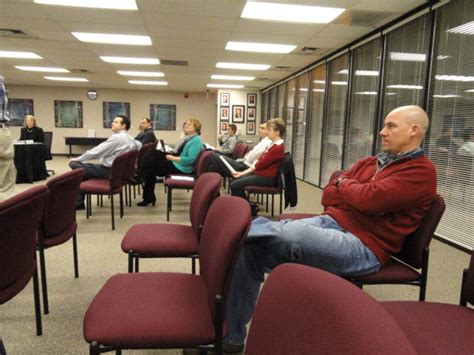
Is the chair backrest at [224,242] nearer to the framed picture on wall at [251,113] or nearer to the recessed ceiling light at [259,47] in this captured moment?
the recessed ceiling light at [259,47]

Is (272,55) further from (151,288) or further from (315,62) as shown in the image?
(151,288)

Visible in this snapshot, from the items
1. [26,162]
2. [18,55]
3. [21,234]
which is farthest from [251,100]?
[21,234]

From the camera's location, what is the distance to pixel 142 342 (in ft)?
3.58

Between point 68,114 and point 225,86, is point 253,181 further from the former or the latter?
point 68,114

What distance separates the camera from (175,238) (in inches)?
78.4

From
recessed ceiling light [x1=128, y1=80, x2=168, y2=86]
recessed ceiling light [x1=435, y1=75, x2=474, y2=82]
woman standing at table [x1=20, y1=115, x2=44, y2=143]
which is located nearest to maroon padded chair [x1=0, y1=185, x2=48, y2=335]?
recessed ceiling light [x1=435, y1=75, x2=474, y2=82]

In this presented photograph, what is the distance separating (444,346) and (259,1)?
12.5 ft

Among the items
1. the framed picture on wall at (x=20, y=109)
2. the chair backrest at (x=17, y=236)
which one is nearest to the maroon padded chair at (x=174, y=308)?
the chair backrest at (x=17, y=236)

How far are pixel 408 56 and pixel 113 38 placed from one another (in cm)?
429

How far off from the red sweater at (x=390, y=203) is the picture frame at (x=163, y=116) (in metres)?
11.8

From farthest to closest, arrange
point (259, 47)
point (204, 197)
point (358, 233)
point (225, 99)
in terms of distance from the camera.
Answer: point (225, 99) < point (259, 47) < point (204, 197) < point (358, 233)

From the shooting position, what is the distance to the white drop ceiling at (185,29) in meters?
4.22

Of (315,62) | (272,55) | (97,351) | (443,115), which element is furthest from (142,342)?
(315,62)

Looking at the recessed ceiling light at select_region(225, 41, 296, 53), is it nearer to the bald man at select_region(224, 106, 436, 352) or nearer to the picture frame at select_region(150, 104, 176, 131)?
the bald man at select_region(224, 106, 436, 352)
